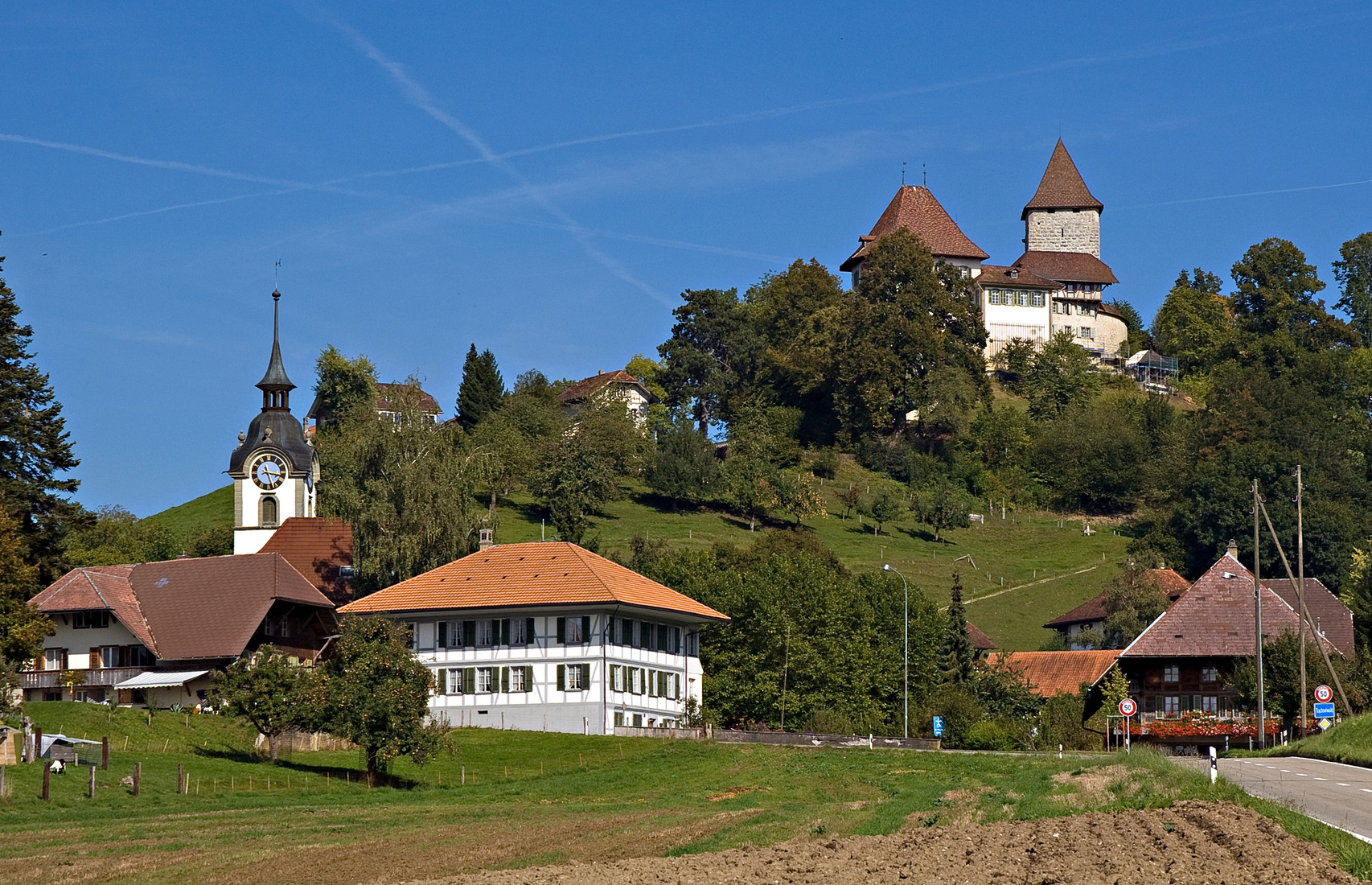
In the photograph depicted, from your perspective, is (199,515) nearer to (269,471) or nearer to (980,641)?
(269,471)

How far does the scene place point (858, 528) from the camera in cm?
13000

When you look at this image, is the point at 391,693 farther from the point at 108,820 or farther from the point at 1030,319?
the point at 1030,319

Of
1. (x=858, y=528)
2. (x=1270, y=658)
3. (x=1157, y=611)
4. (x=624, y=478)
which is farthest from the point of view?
(x=624, y=478)

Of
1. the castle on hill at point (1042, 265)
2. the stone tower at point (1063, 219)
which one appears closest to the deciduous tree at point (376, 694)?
the castle on hill at point (1042, 265)

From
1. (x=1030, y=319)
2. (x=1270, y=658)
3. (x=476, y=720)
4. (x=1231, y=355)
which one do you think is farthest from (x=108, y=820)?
(x=1231, y=355)

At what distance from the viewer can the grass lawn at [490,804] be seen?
32.4m

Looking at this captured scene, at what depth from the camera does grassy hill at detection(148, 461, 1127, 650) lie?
112188 millimetres

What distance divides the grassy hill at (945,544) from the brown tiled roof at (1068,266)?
34742mm

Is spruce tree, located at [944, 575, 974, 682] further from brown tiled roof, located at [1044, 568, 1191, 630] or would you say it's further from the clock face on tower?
the clock face on tower

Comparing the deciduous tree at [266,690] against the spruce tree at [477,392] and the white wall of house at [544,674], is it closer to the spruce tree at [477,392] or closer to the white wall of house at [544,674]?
the white wall of house at [544,674]

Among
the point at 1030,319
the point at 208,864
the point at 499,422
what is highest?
the point at 1030,319

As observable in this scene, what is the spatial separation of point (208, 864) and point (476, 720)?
128 ft

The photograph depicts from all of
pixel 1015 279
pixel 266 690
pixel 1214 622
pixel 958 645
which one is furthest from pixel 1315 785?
pixel 1015 279

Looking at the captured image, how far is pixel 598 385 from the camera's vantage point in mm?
162875
